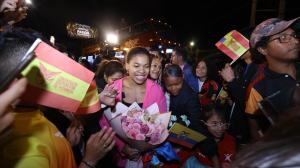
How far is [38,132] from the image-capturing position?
167 cm

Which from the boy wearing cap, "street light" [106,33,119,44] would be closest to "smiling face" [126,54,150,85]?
the boy wearing cap

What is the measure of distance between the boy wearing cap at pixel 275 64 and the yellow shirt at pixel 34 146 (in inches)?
81.7

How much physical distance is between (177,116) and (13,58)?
8.67ft

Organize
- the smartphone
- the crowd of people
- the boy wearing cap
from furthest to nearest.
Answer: the boy wearing cap < the smartphone < the crowd of people

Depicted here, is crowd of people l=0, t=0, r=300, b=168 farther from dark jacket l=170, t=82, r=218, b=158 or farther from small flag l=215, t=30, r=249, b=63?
small flag l=215, t=30, r=249, b=63

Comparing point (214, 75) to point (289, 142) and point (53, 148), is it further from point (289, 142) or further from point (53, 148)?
point (289, 142)

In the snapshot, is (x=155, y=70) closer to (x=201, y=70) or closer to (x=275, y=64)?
(x=201, y=70)

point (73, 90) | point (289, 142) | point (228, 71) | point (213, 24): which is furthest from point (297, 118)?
point (213, 24)

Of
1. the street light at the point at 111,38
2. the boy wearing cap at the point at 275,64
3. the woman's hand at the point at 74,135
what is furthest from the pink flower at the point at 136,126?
the street light at the point at 111,38

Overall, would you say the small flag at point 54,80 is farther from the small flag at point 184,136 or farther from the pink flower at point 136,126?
the small flag at point 184,136

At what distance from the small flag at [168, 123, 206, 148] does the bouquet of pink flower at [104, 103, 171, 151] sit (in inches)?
4.1

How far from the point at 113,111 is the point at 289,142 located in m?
2.58

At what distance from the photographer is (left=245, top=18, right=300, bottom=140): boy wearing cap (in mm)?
3098

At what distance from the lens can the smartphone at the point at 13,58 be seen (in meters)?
1.15
